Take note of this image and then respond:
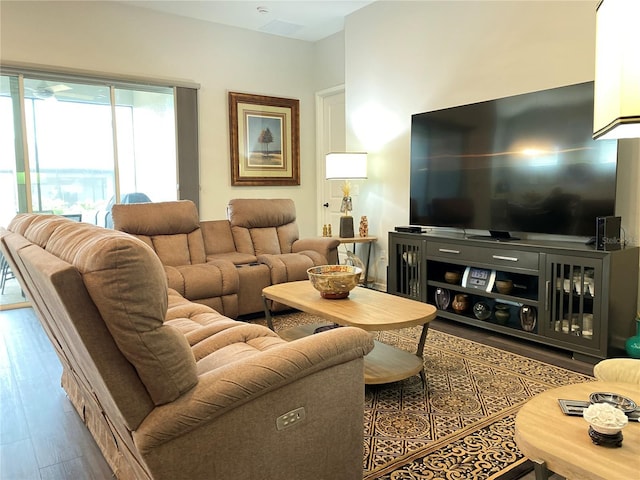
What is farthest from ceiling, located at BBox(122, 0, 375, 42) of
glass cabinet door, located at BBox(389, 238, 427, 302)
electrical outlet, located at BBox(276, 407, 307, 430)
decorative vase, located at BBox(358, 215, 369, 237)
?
electrical outlet, located at BBox(276, 407, 307, 430)

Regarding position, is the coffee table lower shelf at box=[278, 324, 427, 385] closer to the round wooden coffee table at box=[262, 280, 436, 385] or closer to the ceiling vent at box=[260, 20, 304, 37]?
the round wooden coffee table at box=[262, 280, 436, 385]

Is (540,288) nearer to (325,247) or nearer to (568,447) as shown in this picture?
(325,247)

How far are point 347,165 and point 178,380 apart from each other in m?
3.90

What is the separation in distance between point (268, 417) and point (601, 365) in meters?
1.29

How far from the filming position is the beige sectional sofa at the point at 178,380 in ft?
3.67

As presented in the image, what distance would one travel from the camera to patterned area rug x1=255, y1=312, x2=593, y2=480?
1843 millimetres

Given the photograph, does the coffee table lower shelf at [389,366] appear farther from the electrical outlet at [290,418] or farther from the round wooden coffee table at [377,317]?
the electrical outlet at [290,418]

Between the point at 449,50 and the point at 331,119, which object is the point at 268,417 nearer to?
the point at 449,50

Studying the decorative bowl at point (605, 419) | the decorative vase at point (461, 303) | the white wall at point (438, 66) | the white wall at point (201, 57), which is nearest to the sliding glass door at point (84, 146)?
the white wall at point (201, 57)

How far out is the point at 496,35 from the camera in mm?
3771

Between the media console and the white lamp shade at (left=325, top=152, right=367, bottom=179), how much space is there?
1.13 m

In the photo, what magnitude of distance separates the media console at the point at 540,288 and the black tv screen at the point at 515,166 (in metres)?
0.23

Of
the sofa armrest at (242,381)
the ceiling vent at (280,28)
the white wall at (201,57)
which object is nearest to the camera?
the sofa armrest at (242,381)

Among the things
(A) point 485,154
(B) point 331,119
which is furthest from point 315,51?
(A) point 485,154
